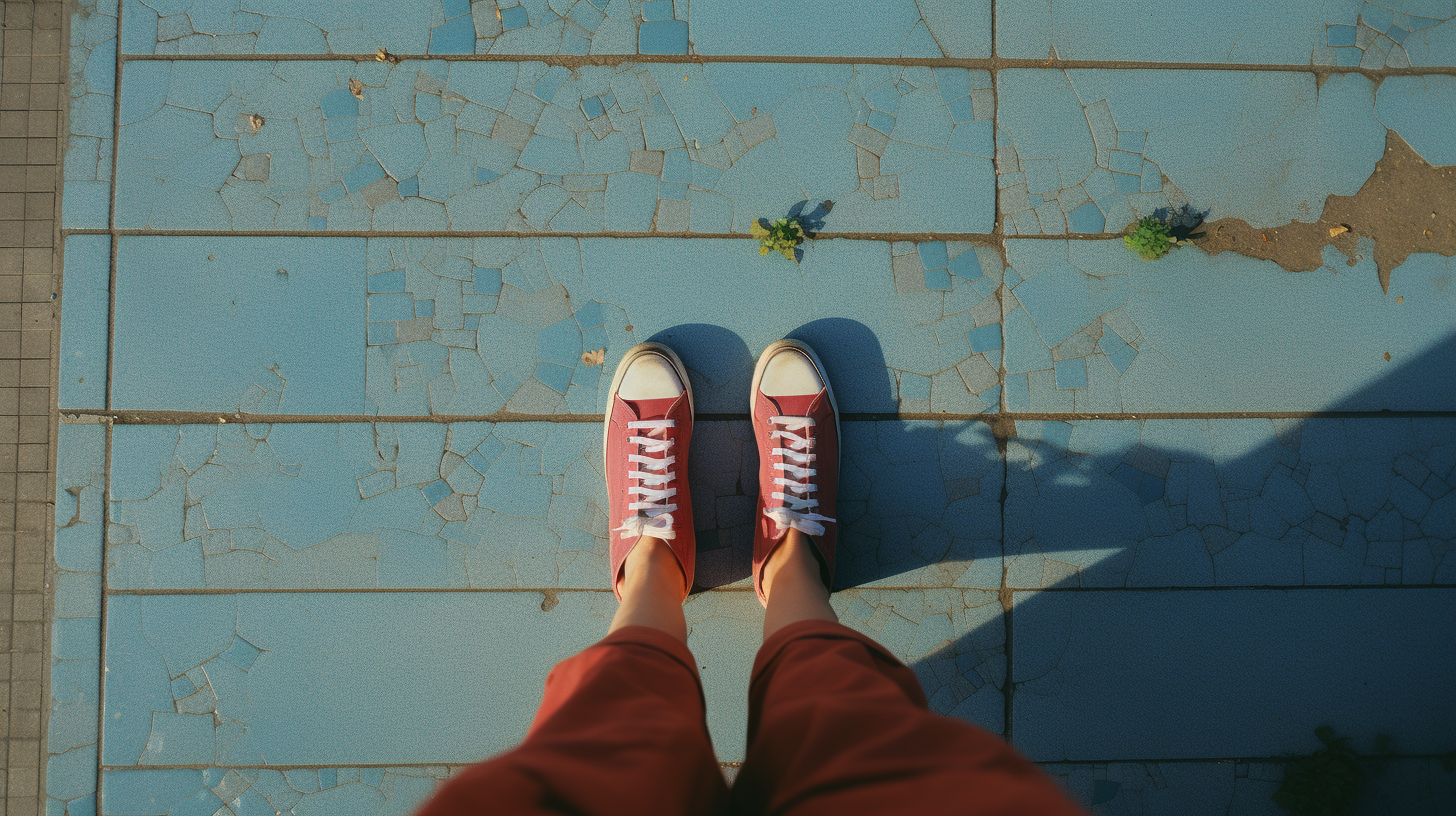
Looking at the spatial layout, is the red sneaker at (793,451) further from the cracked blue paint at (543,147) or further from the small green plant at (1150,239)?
the small green plant at (1150,239)

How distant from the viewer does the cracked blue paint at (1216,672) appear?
99.1 inches

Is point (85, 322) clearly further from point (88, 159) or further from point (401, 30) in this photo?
point (401, 30)

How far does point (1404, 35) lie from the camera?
259 cm

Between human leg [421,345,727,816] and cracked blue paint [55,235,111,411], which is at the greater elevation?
cracked blue paint [55,235,111,411]

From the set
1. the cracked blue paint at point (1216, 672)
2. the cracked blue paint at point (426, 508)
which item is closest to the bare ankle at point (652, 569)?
the cracked blue paint at point (426, 508)

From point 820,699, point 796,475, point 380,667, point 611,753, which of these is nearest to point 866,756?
point 820,699

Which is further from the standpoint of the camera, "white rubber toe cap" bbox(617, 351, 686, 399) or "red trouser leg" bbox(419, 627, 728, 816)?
"white rubber toe cap" bbox(617, 351, 686, 399)

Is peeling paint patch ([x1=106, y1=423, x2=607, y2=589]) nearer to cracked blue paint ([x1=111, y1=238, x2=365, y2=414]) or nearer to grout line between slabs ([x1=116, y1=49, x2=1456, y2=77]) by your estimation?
cracked blue paint ([x1=111, y1=238, x2=365, y2=414])

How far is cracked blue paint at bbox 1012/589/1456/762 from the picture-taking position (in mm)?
2518

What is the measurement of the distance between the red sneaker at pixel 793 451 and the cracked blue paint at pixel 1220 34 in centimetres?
140

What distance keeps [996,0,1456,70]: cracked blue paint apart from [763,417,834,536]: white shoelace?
157cm

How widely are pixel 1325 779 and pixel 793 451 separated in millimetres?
2132

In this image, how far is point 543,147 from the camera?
2.53 meters

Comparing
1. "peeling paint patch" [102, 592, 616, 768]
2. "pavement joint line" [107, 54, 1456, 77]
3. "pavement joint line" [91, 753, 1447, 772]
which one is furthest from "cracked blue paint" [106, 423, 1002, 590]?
"pavement joint line" [107, 54, 1456, 77]
